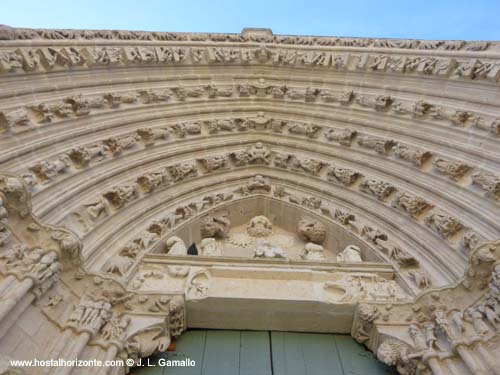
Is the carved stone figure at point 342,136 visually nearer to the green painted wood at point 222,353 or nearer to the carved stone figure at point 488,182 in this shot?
the carved stone figure at point 488,182

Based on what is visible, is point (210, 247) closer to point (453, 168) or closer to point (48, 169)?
point (48, 169)

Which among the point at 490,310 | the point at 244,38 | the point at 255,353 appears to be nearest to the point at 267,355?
the point at 255,353

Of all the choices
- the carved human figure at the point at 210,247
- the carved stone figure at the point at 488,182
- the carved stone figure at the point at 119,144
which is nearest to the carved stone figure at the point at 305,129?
the carved human figure at the point at 210,247

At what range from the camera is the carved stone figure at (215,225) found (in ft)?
18.3

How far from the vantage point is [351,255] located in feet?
16.2

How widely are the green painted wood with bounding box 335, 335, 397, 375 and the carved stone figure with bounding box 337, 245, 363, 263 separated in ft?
3.45

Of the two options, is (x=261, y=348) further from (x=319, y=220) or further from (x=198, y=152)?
(x=198, y=152)

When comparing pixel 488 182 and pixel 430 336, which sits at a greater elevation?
pixel 488 182

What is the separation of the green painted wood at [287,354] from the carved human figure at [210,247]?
56.4 inches

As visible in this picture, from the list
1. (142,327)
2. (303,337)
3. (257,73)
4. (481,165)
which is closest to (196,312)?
(142,327)

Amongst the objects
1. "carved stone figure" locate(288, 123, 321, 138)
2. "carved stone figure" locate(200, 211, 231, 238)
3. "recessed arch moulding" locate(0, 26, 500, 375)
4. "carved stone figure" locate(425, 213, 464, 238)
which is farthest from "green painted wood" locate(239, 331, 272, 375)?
"carved stone figure" locate(288, 123, 321, 138)

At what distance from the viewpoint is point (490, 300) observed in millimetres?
3281

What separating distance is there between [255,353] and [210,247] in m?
1.73

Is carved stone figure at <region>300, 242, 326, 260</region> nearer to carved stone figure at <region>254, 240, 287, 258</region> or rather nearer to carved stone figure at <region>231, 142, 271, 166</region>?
carved stone figure at <region>254, 240, 287, 258</region>
